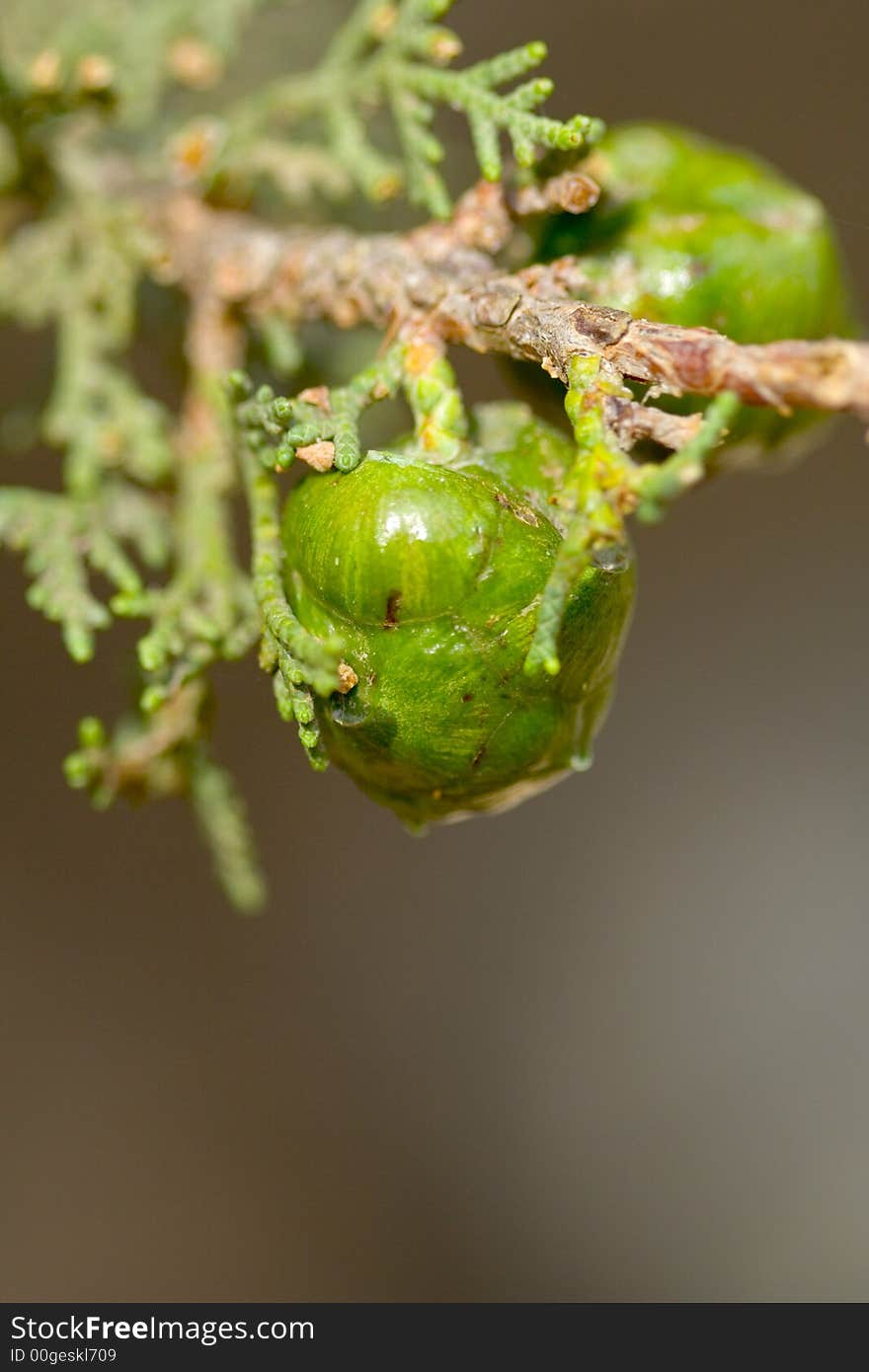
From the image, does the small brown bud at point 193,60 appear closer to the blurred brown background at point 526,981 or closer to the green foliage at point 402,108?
the green foliage at point 402,108

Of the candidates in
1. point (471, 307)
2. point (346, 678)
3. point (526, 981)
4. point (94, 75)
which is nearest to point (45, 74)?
point (94, 75)

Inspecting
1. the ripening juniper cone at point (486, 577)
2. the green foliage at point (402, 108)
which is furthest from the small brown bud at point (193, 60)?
the ripening juniper cone at point (486, 577)

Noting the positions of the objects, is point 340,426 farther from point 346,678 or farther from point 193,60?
point 193,60

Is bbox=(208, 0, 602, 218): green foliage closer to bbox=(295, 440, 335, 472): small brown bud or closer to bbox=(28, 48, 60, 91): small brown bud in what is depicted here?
bbox=(28, 48, 60, 91): small brown bud

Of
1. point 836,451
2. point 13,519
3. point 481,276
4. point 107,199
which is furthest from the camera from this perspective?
point 836,451
